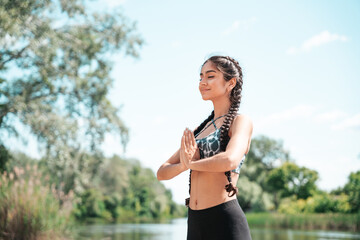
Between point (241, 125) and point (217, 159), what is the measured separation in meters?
0.23

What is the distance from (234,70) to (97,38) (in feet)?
47.0

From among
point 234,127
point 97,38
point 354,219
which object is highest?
point 97,38

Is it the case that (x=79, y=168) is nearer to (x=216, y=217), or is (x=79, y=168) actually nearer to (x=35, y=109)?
(x=35, y=109)

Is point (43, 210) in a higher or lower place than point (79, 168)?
lower

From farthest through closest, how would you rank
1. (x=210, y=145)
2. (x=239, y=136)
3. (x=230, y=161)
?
(x=210, y=145) → (x=239, y=136) → (x=230, y=161)

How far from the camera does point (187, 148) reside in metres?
1.71

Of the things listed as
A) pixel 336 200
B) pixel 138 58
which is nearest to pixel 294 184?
pixel 336 200

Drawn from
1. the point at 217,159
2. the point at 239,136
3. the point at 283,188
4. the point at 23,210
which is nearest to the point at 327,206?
the point at 283,188

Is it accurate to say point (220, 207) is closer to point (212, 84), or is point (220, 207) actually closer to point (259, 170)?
point (212, 84)

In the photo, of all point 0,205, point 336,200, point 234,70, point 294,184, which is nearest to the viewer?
point 234,70

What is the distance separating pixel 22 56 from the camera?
13469mm

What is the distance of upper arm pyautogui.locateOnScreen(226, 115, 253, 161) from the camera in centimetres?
159

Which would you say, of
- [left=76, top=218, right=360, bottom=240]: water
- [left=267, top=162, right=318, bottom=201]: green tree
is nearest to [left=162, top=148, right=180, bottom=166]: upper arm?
[left=76, top=218, right=360, bottom=240]: water

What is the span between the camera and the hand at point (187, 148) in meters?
1.69
